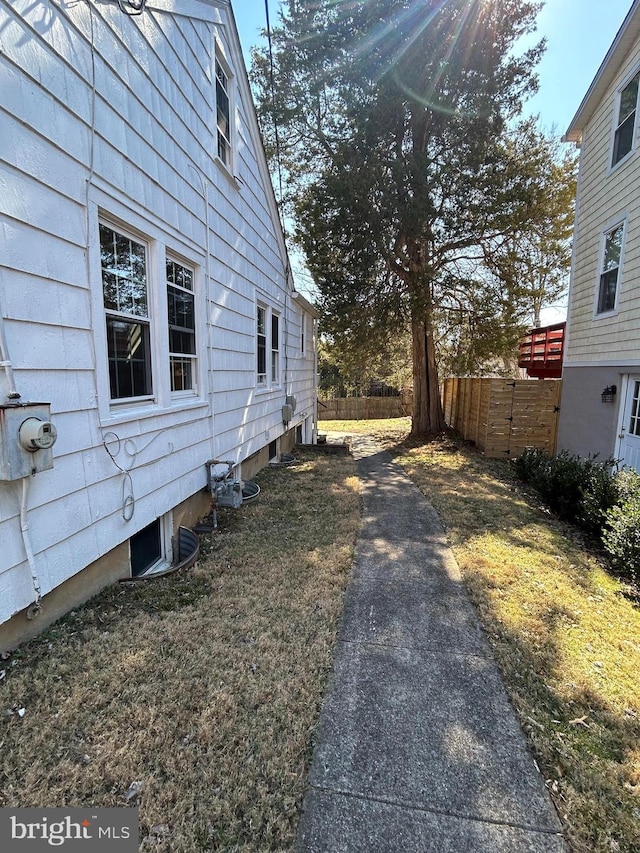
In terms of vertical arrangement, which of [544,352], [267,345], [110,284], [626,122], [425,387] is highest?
[626,122]

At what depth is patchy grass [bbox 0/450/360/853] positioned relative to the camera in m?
1.66

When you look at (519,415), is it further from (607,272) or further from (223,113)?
(223,113)

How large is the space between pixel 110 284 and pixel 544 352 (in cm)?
1252

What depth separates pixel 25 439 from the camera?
2113 millimetres

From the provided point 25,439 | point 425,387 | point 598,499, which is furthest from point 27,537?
point 425,387

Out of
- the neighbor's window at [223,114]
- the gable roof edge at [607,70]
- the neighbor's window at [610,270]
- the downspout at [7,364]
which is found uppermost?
the gable roof edge at [607,70]

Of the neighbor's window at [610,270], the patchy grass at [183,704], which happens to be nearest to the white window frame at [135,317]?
the patchy grass at [183,704]

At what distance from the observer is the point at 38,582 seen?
2371mm

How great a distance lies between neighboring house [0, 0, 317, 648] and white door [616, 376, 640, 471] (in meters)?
6.61

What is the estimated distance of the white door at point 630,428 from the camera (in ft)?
22.3

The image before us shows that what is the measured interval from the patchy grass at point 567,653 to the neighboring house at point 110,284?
9.66ft

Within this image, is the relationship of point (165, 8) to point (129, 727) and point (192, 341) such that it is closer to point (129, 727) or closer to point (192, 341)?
point (192, 341)

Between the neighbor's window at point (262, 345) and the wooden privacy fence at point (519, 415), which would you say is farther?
the wooden privacy fence at point (519, 415)

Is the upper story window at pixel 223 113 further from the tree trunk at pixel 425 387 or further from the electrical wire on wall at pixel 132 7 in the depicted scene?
the tree trunk at pixel 425 387
